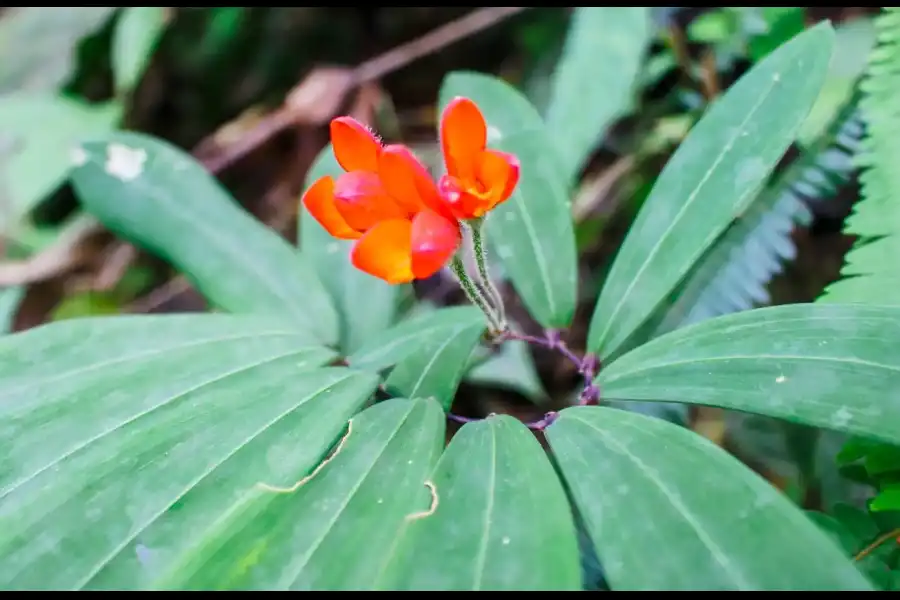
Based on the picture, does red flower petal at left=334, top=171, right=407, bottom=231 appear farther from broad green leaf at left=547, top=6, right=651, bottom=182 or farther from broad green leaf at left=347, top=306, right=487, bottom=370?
broad green leaf at left=547, top=6, right=651, bottom=182

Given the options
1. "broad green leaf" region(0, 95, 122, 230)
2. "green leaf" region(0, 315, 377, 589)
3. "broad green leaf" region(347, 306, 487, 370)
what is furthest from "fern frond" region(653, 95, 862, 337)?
"broad green leaf" region(0, 95, 122, 230)

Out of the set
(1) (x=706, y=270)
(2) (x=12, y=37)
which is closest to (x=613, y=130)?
(1) (x=706, y=270)

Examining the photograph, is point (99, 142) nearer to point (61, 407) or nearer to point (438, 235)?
point (61, 407)

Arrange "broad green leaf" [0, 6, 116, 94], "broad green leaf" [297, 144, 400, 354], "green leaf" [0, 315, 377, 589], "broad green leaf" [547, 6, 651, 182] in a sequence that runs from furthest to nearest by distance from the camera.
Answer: "broad green leaf" [0, 6, 116, 94] < "broad green leaf" [547, 6, 651, 182] < "broad green leaf" [297, 144, 400, 354] < "green leaf" [0, 315, 377, 589]

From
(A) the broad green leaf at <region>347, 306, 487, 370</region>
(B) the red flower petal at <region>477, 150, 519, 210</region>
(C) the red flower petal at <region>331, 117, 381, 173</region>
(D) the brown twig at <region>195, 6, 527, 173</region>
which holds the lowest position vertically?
(A) the broad green leaf at <region>347, 306, 487, 370</region>

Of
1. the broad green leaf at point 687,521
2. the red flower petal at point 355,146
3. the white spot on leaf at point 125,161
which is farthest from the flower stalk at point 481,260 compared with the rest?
the white spot on leaf at point 125,161

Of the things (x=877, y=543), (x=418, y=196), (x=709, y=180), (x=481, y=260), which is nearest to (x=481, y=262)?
(x=481, y=260)
